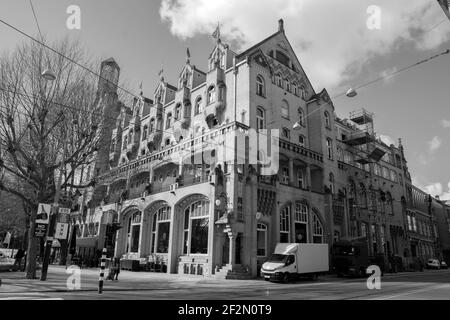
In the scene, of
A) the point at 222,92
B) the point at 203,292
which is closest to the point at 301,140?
the point at 222,92

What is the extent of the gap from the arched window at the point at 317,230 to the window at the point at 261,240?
7788 millimetres

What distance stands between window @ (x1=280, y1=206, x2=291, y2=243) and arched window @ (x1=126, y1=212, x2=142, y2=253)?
53.1 feet

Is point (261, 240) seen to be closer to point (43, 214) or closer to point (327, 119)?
point (43, 214)

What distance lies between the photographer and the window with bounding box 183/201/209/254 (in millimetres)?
29531

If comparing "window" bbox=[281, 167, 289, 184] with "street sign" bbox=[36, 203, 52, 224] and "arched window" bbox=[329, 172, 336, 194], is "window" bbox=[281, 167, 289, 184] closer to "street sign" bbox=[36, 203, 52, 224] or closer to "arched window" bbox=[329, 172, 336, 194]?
"arched window" bbox=[329, 172, 336, 194]

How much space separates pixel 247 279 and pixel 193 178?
11.5 metres

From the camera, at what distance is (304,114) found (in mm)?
39781

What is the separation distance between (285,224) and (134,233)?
1755 cm

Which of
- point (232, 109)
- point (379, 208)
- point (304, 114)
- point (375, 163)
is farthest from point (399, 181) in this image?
point (232, 109)

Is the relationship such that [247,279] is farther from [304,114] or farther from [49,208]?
[304,114]

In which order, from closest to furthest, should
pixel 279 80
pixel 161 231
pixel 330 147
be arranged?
pixel 161 231 → pixel 279 80 → pixel 330 147

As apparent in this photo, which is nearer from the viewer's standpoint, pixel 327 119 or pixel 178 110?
pixel 178 110

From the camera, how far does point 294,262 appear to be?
80.3ft

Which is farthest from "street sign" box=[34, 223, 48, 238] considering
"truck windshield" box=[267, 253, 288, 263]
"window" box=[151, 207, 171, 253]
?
"window" box=[151, 207, 171, 253]
